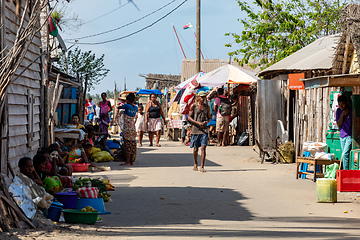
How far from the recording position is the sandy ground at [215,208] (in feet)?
24.6

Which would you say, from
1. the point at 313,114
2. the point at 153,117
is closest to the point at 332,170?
the point at 313,114

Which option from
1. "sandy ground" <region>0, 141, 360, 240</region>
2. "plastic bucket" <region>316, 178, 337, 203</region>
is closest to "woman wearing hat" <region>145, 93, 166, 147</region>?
"sandy ground" <region>0, 141, 360, 240</region>

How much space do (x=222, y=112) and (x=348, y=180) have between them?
42.1 ft

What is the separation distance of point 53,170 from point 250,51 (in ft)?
60.0

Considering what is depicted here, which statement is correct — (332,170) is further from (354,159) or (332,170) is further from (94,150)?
(94,150)

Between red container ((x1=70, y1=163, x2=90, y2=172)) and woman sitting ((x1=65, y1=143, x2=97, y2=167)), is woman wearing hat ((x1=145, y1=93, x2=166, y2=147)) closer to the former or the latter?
woman sitting ((x1=65, y1=143, x2=97, y2=167))

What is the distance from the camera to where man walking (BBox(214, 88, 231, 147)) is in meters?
23.5

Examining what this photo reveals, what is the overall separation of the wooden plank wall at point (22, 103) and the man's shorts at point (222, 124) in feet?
37.5

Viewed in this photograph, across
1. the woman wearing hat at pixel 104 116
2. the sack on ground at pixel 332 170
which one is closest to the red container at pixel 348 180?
the sack on ground at pixel 332 170

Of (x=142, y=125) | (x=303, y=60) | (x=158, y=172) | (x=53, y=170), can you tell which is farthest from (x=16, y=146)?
(x=142, y=125)

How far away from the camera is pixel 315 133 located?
1605cm

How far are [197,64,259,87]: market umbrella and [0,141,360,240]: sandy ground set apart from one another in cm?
841

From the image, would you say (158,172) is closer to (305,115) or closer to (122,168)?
(122,168)

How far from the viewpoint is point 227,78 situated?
2414 cm
